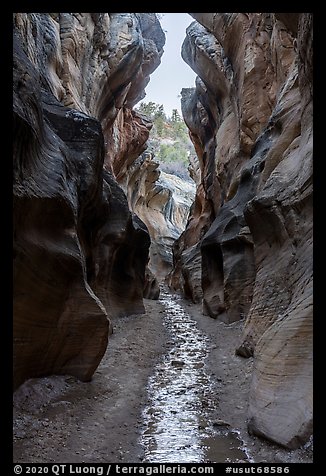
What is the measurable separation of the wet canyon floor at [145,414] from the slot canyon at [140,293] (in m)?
0.03

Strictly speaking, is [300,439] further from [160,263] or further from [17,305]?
[160,263]

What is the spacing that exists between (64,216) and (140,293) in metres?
9.85

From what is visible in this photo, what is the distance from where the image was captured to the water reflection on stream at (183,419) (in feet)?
16.3

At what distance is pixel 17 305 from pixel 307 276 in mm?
4026

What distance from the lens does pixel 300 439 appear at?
4.40 meters

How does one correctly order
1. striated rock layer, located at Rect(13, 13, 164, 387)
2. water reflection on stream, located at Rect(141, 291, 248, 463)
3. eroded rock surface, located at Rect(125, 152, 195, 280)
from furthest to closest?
eroded rock surface, located at Rect(125, 152, 195, 280), striated rock layer, located at Rect(13, 13, 164, 387), water reflection on stream, located at Rect(141, 291, 248, 463)

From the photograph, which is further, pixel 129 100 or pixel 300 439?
pixel 129 100

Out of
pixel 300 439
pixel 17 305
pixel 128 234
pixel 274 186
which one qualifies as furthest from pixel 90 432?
pixel 128 234

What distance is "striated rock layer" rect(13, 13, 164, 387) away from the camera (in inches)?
230

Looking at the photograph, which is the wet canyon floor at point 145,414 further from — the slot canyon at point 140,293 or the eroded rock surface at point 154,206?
the eroded rock surface at point 154,206

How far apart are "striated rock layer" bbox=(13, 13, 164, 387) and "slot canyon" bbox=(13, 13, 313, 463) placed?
36 mm

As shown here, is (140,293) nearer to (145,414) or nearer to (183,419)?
(145,414)

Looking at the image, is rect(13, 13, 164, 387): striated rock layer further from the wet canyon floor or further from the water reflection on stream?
the water reflection on stream

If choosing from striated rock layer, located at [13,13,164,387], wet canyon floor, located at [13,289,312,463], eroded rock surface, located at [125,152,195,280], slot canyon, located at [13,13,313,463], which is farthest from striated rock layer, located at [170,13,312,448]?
eroded rock surface, located at [125,152,195,280]
